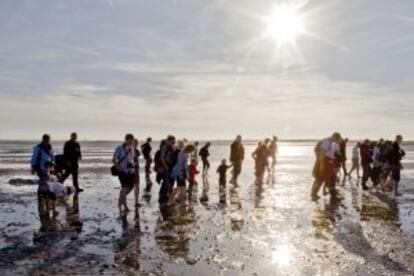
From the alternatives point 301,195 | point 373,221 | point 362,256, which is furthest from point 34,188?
point 362,256

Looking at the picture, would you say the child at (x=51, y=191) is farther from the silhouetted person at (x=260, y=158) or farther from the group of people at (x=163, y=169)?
the silhouetted person at (x=260, y=158)

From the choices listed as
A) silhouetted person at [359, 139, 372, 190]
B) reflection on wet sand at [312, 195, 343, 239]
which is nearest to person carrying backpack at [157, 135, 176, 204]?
reflection on wet sand at [312, 195, 343, 239]

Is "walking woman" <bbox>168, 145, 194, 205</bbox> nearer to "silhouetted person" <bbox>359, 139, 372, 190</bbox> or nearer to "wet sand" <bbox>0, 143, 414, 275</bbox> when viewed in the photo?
"wet sand" <bbox>0, 143, 414, 275</bbox>

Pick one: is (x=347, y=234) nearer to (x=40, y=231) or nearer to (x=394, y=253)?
(x=394, y=253)

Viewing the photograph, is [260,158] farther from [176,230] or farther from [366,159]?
[176,230]

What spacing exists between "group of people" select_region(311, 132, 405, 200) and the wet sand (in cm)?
93

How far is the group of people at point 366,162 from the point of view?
1930 cm

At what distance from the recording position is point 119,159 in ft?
52.1

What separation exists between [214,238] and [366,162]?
14.2 meters

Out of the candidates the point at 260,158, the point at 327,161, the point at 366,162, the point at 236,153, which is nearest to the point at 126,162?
the point at 327,161

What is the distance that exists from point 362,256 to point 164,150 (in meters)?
8.53

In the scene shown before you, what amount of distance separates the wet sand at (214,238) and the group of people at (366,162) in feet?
3.06

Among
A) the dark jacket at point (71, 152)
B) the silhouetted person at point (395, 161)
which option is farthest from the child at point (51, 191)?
the silhouetted person at point (395, 161)

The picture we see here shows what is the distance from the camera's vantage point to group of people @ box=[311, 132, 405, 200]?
19.3 meters
